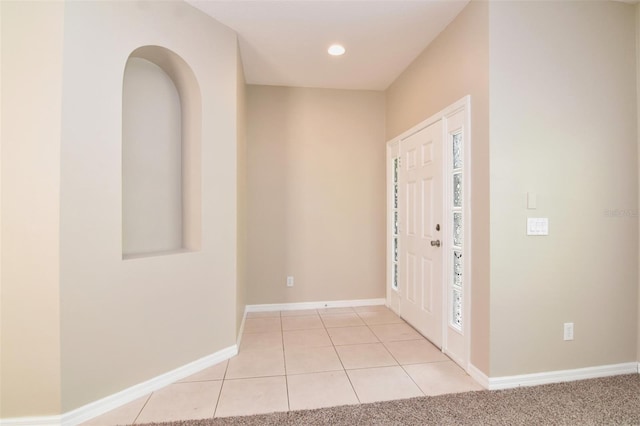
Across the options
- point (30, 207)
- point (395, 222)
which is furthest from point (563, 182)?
point (30, 207)

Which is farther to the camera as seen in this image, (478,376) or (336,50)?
(336,50)

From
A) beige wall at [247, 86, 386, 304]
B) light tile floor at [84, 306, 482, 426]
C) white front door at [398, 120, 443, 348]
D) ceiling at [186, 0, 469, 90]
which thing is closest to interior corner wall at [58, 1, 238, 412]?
light tile floor at [84, 306, 482, 426]

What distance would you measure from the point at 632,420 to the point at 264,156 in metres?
3.70

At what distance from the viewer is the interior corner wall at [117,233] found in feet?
5.97

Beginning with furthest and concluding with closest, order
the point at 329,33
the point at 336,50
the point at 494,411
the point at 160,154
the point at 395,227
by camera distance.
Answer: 1. the point at 395,227
2. the point at 336,50
3. the point at 329,33
4. the point at 160,154
5. the point at 494,411

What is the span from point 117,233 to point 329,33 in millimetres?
2284

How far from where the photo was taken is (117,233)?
199 cm

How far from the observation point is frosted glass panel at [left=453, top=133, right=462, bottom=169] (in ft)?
8.22

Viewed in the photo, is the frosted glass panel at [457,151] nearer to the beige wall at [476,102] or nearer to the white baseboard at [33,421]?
the beige wall at [476,102]

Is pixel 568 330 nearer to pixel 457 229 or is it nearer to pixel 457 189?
pixel 457 229

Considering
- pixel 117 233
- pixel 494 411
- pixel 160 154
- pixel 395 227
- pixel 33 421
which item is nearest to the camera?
pixel 33 421

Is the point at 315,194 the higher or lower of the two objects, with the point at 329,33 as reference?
lower

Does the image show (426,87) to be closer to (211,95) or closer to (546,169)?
(546,169)

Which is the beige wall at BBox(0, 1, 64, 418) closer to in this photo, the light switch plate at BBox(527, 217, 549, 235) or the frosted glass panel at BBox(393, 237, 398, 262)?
the light switch plate at BBox(527, 217, 549, 235)
